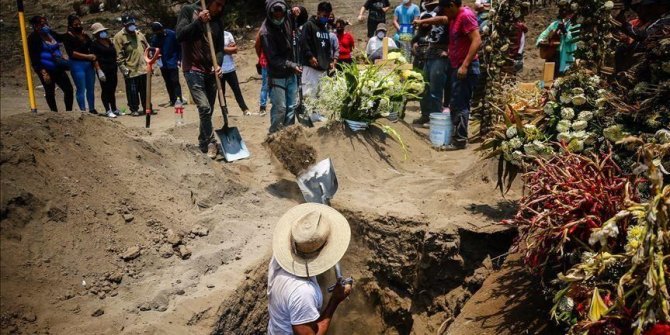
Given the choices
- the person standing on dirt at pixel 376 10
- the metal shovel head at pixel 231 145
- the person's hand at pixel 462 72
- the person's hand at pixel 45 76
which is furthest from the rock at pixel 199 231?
the person standing on dirt at pixel 376 10

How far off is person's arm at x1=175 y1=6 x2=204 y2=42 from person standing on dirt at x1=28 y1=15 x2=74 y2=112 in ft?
5.49

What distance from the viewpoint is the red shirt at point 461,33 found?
578cm

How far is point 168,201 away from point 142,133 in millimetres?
1630

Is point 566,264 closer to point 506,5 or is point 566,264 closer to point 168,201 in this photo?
point 506,5

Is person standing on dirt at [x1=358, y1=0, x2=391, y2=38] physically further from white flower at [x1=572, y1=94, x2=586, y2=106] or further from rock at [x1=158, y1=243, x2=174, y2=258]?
rock at [x1=158, y1=243, x2=174, y2=258]

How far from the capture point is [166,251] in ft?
13.9

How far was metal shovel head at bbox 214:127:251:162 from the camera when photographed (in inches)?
257

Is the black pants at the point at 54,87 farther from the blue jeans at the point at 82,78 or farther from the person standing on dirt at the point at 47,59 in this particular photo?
the blue jeans at the point at 82,78

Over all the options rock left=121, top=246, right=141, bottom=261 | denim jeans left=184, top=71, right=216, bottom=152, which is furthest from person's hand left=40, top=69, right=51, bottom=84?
rock left=121, top=246, right=141, bottom=261

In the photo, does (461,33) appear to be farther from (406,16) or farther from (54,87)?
(54,87)

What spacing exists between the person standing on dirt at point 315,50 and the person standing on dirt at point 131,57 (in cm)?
345

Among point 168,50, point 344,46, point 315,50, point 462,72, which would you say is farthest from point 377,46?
point 168,50

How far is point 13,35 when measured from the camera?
11.7ft

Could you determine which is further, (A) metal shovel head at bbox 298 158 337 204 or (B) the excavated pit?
(A) metal shovel head at bbox 298 158 337 204
